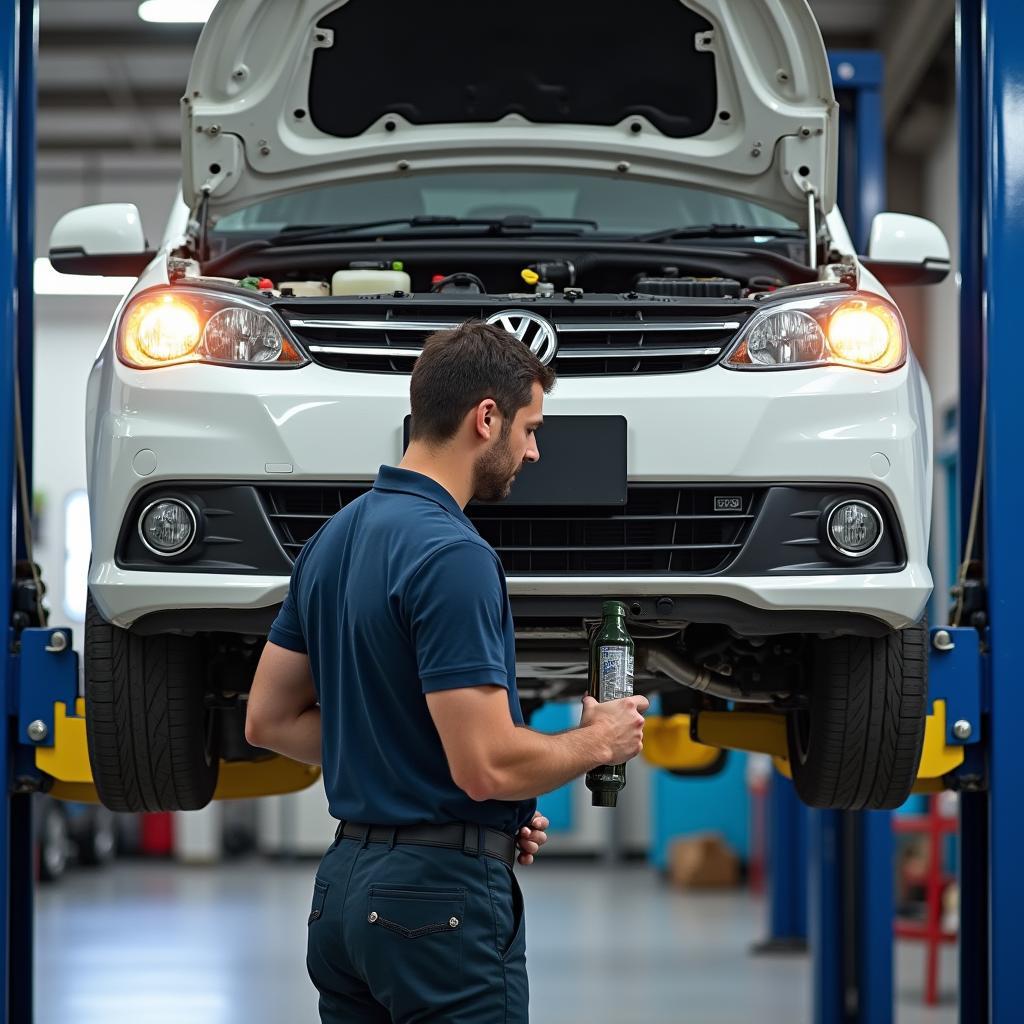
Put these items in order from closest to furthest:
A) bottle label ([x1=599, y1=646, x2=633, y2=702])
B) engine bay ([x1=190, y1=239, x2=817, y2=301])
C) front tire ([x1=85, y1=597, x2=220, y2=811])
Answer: bottle label ([x1=599, y1=646, x2=633, y2=702])
front tire ([x1=85, y1=597, x2=220, y2=811])
engine bay ([x1=190, y1=239, x2=817, y2=301])

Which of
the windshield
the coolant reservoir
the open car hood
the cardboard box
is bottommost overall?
the cardboard box

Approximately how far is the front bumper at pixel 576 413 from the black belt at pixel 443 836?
2.60 feet

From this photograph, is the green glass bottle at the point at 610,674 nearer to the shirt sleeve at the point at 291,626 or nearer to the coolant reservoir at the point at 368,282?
the shirt sleeve at the point at 291,626

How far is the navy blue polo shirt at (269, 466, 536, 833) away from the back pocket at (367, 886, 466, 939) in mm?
105

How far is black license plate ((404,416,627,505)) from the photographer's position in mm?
2998

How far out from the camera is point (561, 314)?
3160 mm

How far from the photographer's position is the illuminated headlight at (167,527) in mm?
3014

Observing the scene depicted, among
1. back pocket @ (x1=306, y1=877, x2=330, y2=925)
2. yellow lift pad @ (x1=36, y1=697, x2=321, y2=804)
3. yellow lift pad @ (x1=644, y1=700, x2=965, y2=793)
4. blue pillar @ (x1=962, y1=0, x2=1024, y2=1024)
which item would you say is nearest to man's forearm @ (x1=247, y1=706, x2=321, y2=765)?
back pocket @ (x1=306, y1=877, x2=330, y2=925)

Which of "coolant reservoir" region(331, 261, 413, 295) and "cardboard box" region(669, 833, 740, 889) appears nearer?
"coolant reservoir" region(331, 261, 413, 295)

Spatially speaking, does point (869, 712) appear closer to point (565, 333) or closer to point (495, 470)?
point (565, 333)

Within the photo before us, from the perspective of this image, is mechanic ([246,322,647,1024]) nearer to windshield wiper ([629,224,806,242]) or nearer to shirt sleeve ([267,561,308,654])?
shirt sleeve ([267,561,308,654])

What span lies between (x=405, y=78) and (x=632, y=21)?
597mm

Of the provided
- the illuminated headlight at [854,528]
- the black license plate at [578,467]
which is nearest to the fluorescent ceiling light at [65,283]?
the black license plate at [578,467]

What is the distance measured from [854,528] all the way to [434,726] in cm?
117
